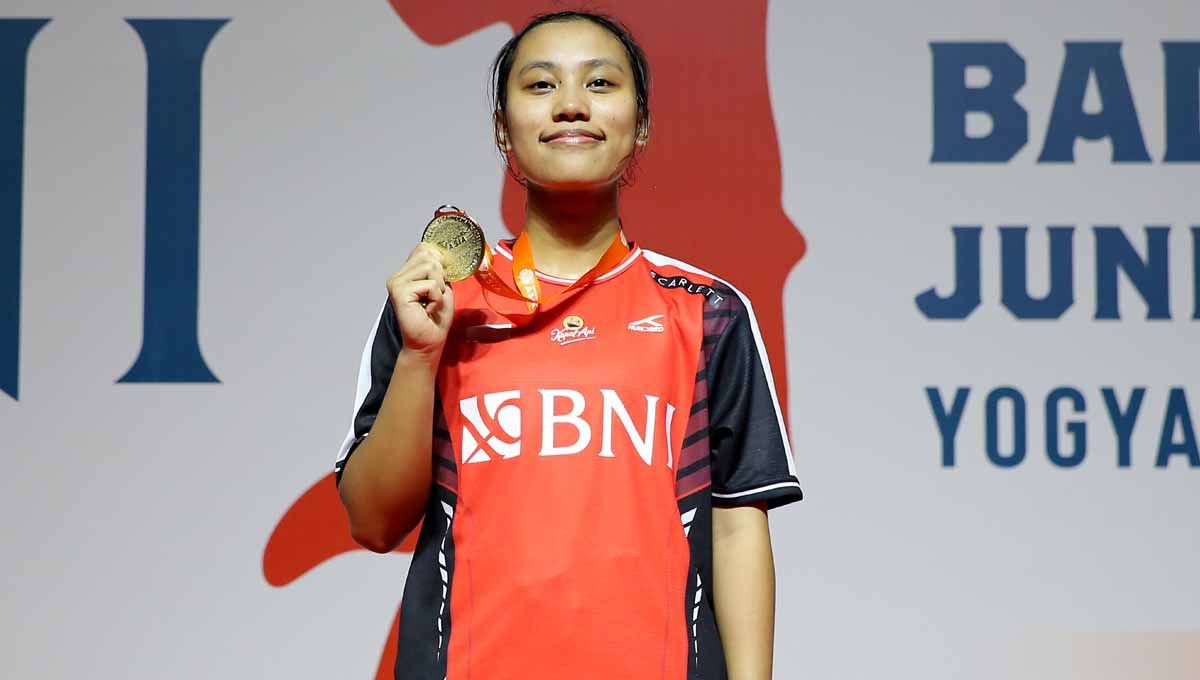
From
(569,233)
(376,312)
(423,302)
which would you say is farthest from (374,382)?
(376,312)

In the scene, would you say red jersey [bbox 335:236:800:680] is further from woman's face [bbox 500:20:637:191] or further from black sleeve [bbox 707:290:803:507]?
woman's face [bbox 500:20:637:191]

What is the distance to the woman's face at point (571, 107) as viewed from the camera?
134 centimetres

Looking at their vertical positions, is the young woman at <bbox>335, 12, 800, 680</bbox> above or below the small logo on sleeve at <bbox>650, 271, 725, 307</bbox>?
below

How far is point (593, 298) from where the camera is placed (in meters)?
1.36

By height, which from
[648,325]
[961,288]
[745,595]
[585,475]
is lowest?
[745,595]

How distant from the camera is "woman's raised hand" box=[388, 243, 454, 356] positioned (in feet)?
4.06

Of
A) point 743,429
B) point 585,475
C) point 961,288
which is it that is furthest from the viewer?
point 961,288

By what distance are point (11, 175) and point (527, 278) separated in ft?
6.03

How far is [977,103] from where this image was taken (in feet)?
9.01

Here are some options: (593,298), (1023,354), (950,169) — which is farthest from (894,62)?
(593,298)

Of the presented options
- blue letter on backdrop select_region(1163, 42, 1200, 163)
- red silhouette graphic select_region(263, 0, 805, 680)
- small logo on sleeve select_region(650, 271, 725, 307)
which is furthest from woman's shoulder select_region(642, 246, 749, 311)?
blue letter on backdrop select_region(1163, 42, 1200, 163)

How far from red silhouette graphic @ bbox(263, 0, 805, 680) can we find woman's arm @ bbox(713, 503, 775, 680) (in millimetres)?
1372

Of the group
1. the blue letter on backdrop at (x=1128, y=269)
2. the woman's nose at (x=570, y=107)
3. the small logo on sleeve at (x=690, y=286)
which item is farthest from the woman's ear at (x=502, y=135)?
the blue letter on backdrop at (x=1128, y=269)

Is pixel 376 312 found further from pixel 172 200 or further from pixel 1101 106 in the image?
pixel 1101 106
